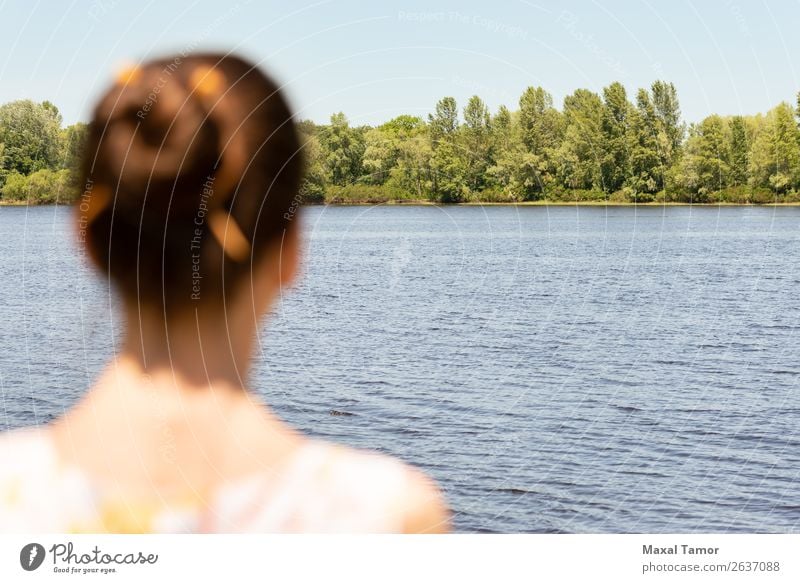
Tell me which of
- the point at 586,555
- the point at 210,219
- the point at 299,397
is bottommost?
the point at 299,397

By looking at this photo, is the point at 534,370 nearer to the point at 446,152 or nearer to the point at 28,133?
the point at 28,133

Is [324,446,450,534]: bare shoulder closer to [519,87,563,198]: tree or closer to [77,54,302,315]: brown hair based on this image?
[77,54,302,315]: brown hair

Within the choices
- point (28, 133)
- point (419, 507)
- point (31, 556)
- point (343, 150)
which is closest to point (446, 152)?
point (343, 150)

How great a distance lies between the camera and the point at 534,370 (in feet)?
129

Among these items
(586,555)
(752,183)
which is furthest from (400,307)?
(752,183)

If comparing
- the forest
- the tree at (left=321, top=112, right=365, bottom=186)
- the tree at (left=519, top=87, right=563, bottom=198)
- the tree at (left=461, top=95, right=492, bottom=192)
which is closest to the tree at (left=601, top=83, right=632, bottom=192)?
the forest

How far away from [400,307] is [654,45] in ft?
105

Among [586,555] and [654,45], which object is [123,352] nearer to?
[586,555]

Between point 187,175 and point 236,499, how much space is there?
934 mm

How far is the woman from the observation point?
8.99 ft

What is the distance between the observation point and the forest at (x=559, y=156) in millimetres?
59562

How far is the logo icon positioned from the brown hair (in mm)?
1890

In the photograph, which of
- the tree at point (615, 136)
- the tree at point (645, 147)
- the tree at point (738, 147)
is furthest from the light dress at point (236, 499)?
the tree at point (738, 147)

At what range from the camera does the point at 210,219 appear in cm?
283
